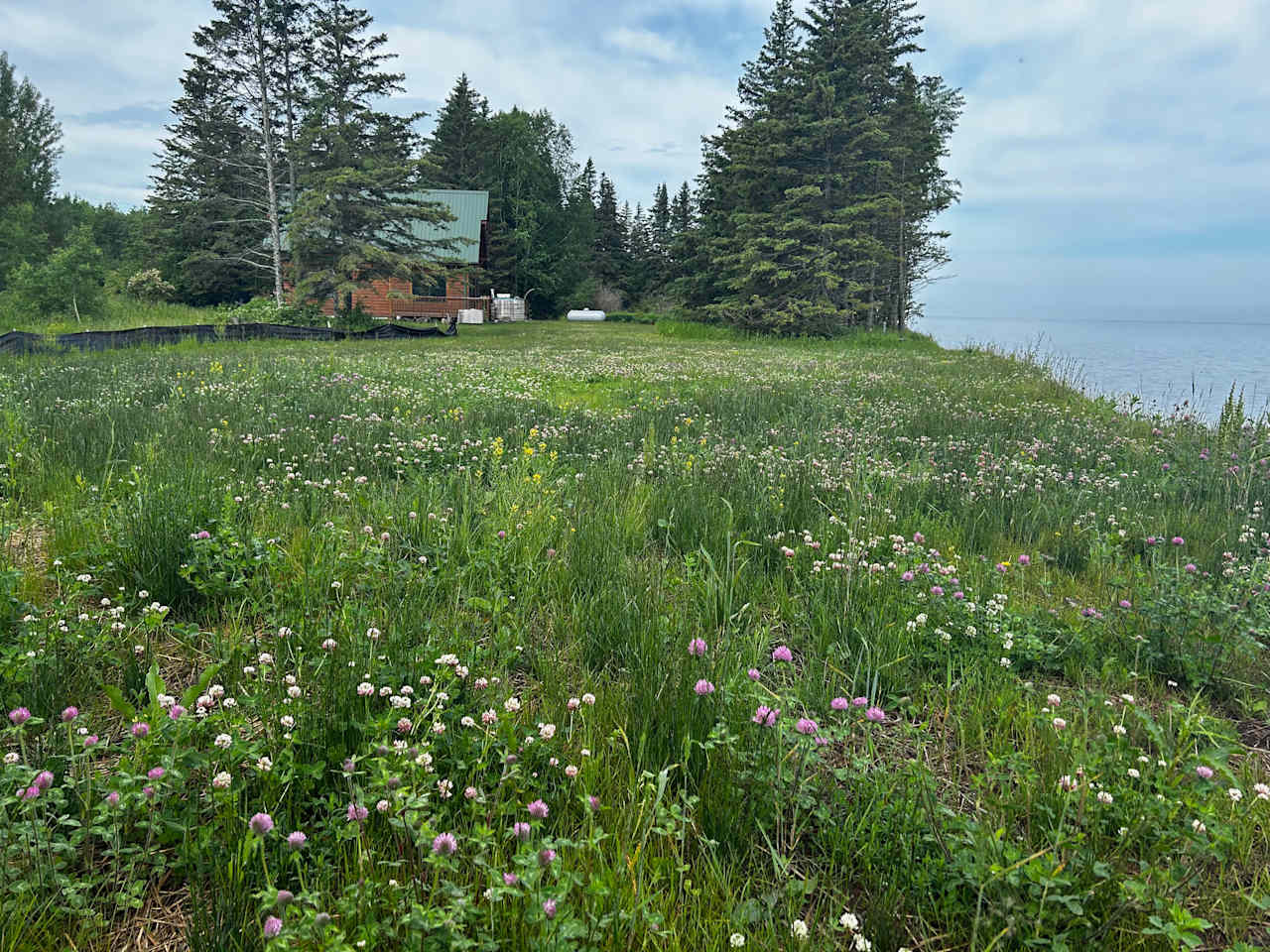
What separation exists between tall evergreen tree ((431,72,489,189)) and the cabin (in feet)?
38.5

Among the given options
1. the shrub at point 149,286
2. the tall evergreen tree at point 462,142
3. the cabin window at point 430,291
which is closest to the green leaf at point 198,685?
the shrub at point 149,286

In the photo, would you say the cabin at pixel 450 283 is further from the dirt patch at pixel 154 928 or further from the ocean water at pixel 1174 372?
the dirt patch at pixel 154 928

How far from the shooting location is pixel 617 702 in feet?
7.72

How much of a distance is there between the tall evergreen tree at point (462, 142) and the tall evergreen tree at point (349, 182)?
90.8 ft

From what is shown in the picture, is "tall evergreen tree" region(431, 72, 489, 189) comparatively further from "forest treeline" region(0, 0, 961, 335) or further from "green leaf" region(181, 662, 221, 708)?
"green leaf" region(181, 662, 221, 708)

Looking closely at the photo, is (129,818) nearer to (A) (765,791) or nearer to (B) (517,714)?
(B) (517,714)

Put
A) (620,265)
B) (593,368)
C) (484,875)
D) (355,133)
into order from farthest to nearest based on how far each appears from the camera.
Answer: (620,265) → (355,133) → (593,368) → (484,875)

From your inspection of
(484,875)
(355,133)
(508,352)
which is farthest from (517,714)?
(355,133)

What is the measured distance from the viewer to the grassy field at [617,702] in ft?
5.25

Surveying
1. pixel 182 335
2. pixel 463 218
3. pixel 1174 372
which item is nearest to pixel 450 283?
pixel 463 218

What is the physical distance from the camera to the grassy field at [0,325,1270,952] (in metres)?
1.60

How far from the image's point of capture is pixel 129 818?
1821 mm

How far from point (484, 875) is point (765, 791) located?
80 cm

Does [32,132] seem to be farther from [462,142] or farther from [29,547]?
[29,547]
